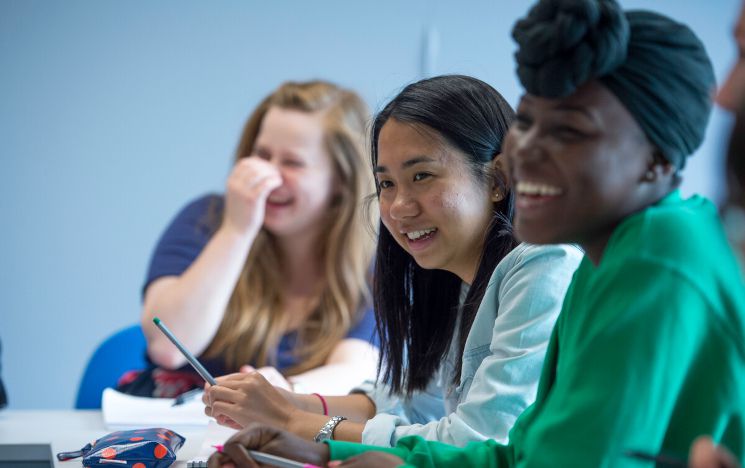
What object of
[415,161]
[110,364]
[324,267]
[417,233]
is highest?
[415,161]

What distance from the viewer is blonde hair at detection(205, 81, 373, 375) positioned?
2240 millimetres

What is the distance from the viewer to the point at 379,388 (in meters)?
1.60

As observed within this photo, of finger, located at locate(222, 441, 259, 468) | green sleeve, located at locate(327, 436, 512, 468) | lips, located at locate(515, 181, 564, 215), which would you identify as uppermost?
lips, located at locate(515, 181, 564, 215)

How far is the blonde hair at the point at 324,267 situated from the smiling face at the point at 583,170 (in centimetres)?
137

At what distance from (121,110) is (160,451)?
2.41 meters

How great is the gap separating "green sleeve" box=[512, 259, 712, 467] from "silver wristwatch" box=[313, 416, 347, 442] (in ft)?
1.75

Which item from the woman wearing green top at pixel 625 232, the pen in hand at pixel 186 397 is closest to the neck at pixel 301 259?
the pen in hand at pixel 186 397

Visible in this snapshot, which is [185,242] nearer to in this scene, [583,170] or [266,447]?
[266,447]

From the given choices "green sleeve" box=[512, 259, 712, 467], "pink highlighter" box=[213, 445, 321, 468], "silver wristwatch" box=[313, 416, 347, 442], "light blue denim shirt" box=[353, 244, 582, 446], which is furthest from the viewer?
"silver wristwatch" box=[313, 416, 347, 442]

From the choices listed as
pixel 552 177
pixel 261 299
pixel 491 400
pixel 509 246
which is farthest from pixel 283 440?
pixel 261 299

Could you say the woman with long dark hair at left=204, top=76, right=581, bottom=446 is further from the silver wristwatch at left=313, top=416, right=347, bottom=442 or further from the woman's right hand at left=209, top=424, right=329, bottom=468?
the woman's right hand at left=209, top=424, right=329, bottom=468

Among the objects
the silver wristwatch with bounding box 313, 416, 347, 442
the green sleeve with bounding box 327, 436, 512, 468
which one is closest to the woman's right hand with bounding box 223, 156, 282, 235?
the silver wristwatch with bounding box 313, 416, 347, 442

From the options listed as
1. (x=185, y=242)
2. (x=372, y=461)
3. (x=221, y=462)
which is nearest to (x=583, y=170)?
(x=372, y=461)

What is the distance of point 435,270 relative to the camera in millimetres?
1522
